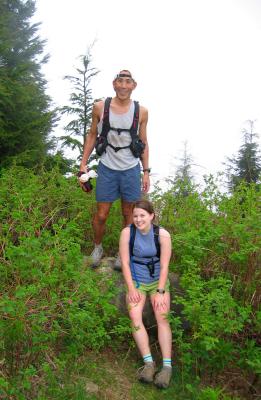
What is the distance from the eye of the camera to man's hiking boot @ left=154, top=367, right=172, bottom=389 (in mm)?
3621

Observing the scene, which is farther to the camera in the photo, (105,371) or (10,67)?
(10,67)

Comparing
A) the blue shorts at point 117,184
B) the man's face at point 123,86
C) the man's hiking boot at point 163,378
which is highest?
the man's face at point 123,86

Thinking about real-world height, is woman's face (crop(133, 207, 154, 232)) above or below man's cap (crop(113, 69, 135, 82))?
below

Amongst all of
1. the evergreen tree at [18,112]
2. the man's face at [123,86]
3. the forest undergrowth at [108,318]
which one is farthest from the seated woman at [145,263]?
the evergreen tree at [18,112]

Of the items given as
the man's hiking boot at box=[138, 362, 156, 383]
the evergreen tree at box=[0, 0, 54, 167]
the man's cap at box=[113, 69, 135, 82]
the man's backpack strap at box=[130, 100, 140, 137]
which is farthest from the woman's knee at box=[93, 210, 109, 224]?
the evergreen tree at box=[0, 0, 54, 167]

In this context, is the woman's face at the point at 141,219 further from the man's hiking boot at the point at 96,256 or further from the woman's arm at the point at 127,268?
the man's hiking boot at the point at 96,256

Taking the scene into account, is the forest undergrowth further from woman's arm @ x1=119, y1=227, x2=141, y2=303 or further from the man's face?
the man's face

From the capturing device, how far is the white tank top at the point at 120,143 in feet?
14.8

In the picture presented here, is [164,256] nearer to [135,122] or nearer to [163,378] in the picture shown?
[163,378]

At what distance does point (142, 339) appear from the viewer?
383 centimetres

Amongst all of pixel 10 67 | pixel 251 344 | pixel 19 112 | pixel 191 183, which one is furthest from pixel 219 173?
pixel 10 67

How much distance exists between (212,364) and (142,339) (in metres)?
0.72

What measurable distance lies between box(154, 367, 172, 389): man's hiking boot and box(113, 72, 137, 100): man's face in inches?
113

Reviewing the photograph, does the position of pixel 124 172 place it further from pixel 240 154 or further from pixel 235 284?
pixel 240 154
